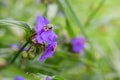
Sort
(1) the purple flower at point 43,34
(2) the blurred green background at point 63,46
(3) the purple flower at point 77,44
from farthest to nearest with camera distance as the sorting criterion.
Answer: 1. (3) the purple flower at point 77,44
2. (2) the blurred green background at point 63,46
3. (1) the purple flower at point 43,34

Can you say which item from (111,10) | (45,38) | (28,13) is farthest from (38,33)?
(111,10)

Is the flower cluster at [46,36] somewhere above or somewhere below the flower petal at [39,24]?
below

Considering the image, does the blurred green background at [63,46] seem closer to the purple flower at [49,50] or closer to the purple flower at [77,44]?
the purple flower at [77,44]

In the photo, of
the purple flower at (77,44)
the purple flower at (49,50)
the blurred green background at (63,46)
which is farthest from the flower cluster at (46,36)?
the purple flower at (77,44)

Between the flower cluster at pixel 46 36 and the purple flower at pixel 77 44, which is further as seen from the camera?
the purple flower at pixel 77 44

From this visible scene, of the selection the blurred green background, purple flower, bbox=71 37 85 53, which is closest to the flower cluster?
the blurred green background

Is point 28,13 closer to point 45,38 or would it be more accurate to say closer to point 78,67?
point 78,67

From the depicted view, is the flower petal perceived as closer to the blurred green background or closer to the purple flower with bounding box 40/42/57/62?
the purple flower with bounding box 40/42/57/62
